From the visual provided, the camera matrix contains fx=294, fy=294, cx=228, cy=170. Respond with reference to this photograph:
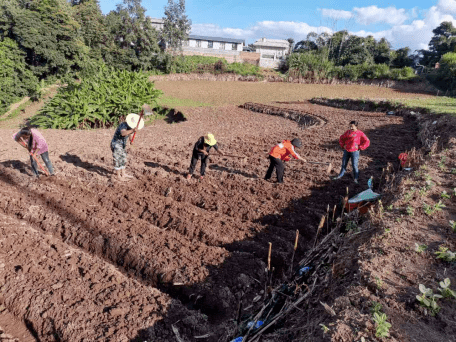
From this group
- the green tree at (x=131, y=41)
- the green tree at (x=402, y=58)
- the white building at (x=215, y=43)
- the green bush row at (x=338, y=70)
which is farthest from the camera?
the white building at (x=215, y=43)

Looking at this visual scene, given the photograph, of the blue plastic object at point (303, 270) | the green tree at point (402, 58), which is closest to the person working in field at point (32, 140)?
the blue plastic object at point (303, 270)

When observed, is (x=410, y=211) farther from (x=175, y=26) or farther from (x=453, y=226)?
(x=175, y=26)

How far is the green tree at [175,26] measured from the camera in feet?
118

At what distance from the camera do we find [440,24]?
4150 centimetres

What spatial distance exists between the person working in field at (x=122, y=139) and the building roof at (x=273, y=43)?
165 ft

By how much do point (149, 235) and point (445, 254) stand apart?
4.18m

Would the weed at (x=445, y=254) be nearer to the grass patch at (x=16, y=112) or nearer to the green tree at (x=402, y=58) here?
the grass patch at (x=16, y=112)

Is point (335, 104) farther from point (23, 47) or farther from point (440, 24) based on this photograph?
point (440, 24)

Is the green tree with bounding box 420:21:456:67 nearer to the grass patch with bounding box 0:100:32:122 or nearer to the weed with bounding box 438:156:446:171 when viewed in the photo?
the weed with bounding box 438:156:446:171

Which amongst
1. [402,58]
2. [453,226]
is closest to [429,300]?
[453,226]

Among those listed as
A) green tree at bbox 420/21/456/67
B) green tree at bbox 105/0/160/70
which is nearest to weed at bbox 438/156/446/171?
green tree at bbox 105/0/160/70

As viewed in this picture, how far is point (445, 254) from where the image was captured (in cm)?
346

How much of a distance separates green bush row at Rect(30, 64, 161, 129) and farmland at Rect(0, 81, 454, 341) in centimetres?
482

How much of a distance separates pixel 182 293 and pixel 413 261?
9.55 feet
